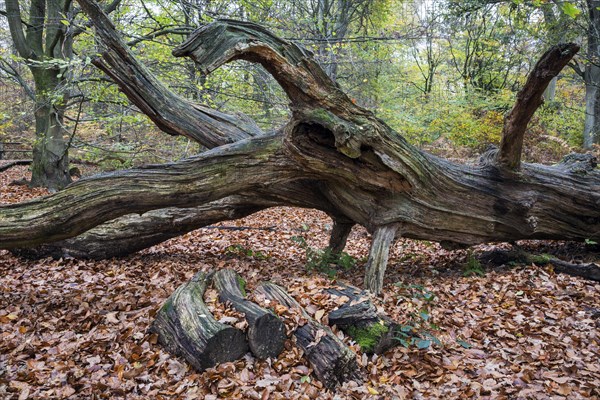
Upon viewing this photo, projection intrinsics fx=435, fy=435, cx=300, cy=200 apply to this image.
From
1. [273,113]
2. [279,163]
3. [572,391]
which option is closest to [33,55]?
[273,113]

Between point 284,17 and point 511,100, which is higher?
point 284,17

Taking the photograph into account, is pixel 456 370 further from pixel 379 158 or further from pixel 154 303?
pixel 154 303

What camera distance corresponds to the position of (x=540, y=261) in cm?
666

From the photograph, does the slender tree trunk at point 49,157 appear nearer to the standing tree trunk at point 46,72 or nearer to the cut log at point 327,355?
the standing tree trunk at point 46,72

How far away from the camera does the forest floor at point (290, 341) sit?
3779 millimetres

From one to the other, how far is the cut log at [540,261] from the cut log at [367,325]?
3.26m

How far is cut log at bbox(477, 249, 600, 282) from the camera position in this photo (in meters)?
6.12

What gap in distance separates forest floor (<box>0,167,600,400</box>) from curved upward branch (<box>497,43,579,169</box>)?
1.76 m

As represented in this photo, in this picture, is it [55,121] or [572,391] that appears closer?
[572,391]

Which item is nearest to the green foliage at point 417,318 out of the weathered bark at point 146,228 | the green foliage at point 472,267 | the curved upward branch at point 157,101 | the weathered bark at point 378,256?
the weathered bark at point 378,256

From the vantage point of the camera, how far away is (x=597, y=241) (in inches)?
279

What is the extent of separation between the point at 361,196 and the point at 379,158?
791mm

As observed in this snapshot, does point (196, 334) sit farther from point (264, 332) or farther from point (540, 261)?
point (540, 261)

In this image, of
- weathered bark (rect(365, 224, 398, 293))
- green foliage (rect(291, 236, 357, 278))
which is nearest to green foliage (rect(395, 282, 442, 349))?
weathered bark (rect(365, 224, 398, 293))
